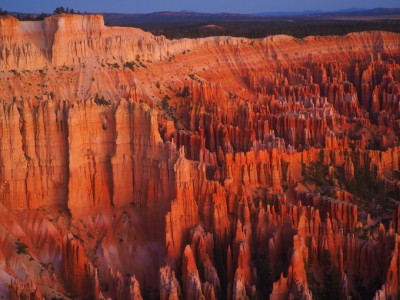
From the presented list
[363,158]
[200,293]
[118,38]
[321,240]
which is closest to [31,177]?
[200,293]

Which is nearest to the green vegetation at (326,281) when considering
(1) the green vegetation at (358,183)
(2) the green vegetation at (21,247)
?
(1) the green vegetation at (358,183)

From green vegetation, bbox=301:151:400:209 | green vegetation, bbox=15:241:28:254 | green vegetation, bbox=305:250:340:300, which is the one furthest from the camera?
green vegetation, bbox=301:151:400:209

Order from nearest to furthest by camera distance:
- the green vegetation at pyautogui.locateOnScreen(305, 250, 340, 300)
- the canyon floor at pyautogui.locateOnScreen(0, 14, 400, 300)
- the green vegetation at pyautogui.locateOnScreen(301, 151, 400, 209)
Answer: the green vegetation at pyautogui.locateOnScreen(305, 250, 340, 300) < the canyon floor at pyautogui.locateOnScreen(0, 14, 400, 300) < the green vegetation at pyautogui.locateOnScreen(301, 151, 400, 209)

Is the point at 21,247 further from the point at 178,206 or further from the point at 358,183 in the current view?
the point at 358,183

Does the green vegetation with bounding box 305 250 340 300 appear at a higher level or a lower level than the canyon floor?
lower

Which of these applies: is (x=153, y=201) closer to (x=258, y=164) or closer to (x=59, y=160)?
(x=59, y=160)

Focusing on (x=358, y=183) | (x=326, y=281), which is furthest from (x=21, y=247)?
(x=358, y=183)

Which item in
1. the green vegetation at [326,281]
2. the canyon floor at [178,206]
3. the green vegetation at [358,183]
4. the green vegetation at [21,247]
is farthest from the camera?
the green vegetation at [358,183]

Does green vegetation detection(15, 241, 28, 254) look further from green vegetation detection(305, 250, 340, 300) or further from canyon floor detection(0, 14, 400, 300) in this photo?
green vegetation detection(305, 250, 340, 300)

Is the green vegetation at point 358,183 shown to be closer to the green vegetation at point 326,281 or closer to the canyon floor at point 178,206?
the canyon floor at point 178,206

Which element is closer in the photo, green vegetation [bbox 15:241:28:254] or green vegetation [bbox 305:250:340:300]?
green vegetation [bbox 305:250:340:300]

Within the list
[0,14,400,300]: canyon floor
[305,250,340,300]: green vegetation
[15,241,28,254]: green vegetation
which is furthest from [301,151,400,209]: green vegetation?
[15,241,28,254]: green vegetation
